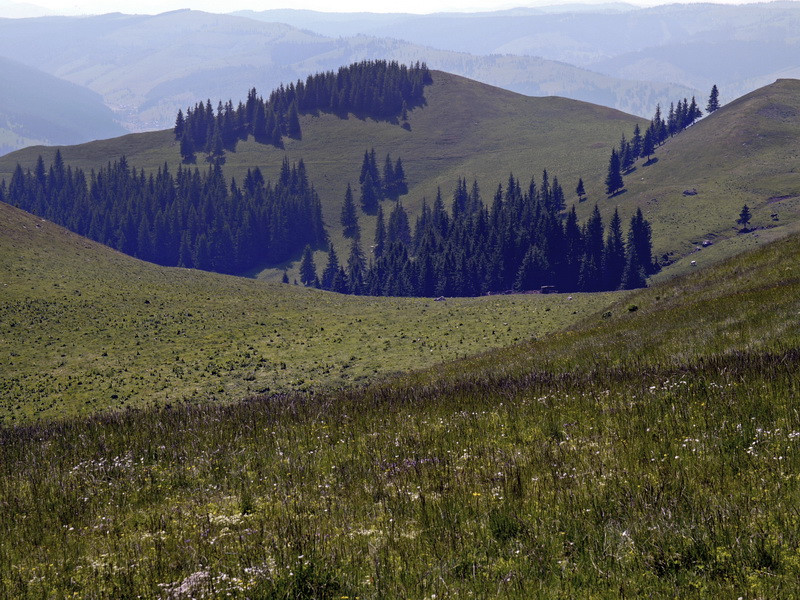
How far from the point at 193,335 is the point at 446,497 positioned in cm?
4699

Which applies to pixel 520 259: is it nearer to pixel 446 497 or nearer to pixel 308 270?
pixel 308 270

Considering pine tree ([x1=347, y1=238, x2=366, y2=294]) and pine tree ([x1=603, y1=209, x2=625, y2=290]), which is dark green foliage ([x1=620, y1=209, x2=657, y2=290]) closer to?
pine tree ([x1=603, y1=209, x2=625, y2=290])

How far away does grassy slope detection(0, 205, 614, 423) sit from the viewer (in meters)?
37.1

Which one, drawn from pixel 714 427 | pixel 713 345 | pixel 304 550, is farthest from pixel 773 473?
pixel 713 345

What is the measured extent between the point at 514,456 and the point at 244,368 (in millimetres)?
35334

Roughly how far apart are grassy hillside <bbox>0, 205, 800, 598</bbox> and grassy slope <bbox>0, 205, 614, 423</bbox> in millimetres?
24646

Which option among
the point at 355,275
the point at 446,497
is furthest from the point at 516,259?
the point at 446,497

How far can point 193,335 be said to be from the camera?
50031mm

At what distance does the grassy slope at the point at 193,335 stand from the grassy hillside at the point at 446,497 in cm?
2465

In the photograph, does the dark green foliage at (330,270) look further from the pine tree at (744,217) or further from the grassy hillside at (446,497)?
the grassy hillside at (446,497)

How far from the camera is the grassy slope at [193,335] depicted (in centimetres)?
3709

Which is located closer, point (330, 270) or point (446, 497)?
point (446, 497)

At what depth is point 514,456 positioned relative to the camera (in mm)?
7641

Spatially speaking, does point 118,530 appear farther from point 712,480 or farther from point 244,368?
point 244,368
